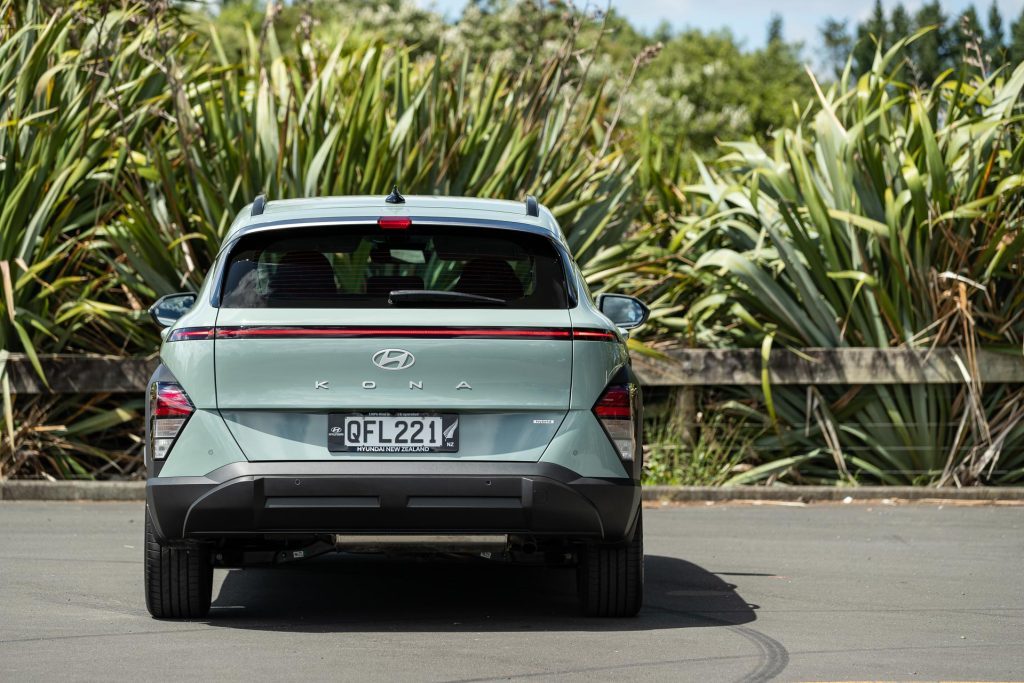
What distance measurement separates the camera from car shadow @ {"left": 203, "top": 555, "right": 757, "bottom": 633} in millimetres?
6266

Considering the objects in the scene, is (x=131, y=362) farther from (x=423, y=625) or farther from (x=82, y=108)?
(x=423, y=625)

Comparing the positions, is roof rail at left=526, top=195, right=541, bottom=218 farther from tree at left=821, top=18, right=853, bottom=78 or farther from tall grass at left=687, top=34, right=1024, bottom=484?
tree at left=821, top=18, right=853, bottom=78

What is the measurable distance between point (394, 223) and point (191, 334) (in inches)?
34.6

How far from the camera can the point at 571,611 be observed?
→ 6.64 meters

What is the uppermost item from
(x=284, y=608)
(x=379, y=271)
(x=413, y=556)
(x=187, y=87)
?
(x=187, y=87)

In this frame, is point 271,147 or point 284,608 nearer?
point 284,608

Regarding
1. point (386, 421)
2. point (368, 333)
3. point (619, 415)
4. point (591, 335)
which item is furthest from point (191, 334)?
point (619, 415)

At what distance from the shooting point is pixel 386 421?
18.7 ft

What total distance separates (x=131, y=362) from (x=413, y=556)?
197 inches

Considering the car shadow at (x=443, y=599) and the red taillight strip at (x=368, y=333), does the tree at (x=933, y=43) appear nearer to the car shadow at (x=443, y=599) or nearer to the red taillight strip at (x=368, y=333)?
the car shadow at (x=443, y=599)

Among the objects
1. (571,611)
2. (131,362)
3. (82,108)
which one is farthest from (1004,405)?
(82,108)

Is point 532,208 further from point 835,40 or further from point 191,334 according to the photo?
point 835,40

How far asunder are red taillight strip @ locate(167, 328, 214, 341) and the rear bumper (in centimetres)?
49

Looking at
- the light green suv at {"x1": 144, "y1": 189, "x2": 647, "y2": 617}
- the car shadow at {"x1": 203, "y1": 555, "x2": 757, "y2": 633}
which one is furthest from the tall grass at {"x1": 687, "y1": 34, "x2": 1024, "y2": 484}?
the light green suv at {"x1": 144, "y1": 189, "x2": 647, "y2": 617}
